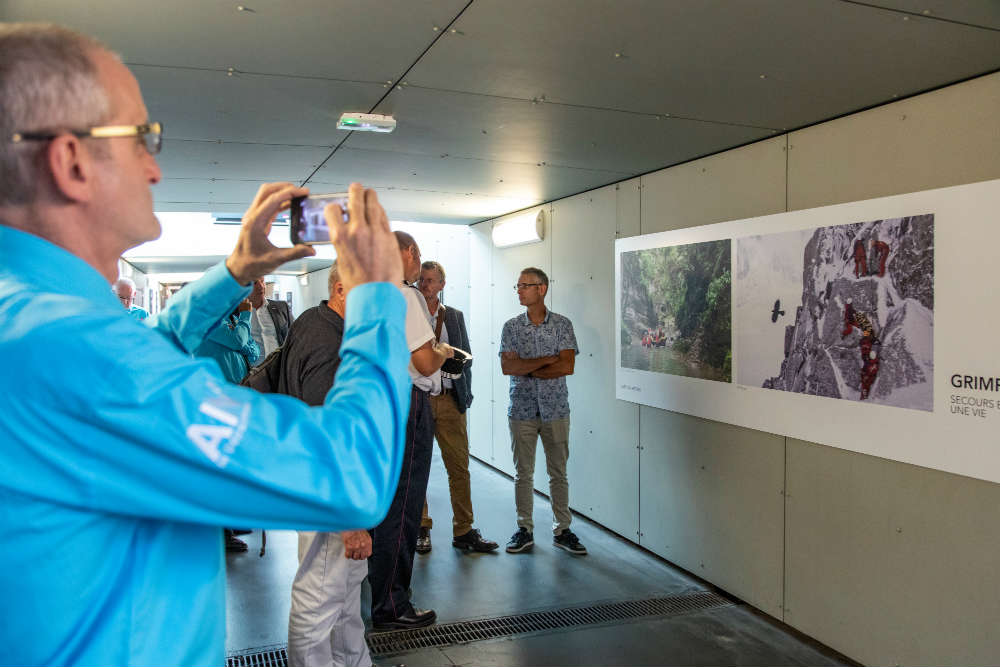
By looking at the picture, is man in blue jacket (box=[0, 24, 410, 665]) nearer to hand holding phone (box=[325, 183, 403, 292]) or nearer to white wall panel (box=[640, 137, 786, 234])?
hand holding phone (box=[325, 183, 403, 292])

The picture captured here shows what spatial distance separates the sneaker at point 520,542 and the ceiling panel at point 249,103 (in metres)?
2.94

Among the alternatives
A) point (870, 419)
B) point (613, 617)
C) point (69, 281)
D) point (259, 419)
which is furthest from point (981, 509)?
point (69, 281)

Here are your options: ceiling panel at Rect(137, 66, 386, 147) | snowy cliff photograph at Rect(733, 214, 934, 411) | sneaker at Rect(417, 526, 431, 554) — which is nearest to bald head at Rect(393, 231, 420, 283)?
ceiling panel at Rect(137, 66, 386, 147)

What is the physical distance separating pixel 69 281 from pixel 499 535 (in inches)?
188

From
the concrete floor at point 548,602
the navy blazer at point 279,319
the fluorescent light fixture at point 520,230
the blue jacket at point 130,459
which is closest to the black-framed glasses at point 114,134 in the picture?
the blue jacket at point 130,459

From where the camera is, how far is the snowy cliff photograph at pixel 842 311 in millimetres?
2938

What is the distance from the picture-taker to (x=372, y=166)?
4.71 meters

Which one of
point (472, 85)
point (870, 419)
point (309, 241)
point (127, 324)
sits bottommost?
point (870, 419)

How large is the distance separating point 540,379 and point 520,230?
6.32 ft

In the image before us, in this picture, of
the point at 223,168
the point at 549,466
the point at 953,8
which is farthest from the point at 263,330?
the point at 953,8

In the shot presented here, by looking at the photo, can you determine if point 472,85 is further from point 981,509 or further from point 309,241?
point 981,509

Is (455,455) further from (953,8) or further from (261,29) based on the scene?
(953,8)

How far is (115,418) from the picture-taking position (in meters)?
0.68

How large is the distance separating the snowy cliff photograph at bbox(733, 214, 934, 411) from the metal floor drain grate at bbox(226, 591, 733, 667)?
133 cm
